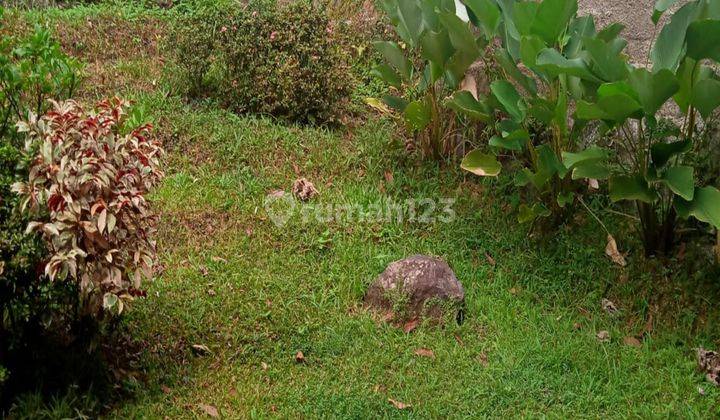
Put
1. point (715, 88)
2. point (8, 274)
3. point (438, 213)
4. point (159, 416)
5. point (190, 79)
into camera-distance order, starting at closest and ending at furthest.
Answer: point (8, 274), point (159, 416), point (715, 88), point (438, 213), point (190, 79)

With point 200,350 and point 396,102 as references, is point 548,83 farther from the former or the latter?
point 200,350

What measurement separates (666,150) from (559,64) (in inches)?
32.5

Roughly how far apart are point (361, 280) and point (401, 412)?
3.52ft

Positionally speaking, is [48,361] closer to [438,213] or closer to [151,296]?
[151,296]

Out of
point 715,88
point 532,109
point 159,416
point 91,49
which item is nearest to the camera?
point 159,416

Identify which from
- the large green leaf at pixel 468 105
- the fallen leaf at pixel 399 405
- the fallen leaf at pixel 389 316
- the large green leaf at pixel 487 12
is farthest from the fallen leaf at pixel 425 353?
the large green leaf at pixel 487 12

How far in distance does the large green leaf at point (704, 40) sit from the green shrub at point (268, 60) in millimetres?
2816

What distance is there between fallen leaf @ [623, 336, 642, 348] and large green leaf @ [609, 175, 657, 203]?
757 millimetres

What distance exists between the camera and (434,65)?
5.86m

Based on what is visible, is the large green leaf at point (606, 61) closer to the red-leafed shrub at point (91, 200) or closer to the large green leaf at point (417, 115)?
the large green leaf at point (417, 115)

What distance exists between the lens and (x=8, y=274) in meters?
3.88

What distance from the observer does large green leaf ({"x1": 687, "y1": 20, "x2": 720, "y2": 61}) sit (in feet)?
14.7

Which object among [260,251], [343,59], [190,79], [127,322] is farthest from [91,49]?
[127,322]

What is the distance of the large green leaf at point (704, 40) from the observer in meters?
4.47
